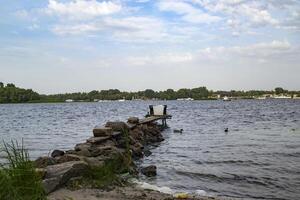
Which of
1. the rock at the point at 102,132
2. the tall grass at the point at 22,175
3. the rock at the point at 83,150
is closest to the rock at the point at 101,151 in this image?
the rock at the point at 83,150

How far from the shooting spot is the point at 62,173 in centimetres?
1002

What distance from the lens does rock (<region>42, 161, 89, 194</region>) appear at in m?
9.38

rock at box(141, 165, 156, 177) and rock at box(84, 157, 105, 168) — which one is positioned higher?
rock at box(84, 157, 105, 168)

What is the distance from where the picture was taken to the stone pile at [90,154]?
996 centimetres

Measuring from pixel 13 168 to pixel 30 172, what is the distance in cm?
37

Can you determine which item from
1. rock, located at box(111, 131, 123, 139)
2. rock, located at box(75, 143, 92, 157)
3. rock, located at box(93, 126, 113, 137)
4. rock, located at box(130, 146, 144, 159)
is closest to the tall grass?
rock, located at box(75, 143, 92, 157)

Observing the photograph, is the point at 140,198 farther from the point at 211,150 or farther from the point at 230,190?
the point at 211,150

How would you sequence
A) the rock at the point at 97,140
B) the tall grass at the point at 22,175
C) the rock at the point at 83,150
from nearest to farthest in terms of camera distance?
the tall grass at the point at 22,175 < the rock at the point at 83,150 < the rock at the point at 97,140

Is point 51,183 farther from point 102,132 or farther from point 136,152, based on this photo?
point 136,152

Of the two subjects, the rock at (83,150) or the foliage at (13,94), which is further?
the foliage at (13,94)

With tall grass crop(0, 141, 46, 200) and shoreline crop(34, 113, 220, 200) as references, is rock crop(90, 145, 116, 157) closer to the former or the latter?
shoreline crop(34, 113, 220, 200)

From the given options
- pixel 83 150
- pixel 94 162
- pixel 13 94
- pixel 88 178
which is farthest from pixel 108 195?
pixel 13 94

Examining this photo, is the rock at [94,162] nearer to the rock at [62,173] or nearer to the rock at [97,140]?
the rock at [62,173]

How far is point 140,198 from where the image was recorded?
31.1ft
